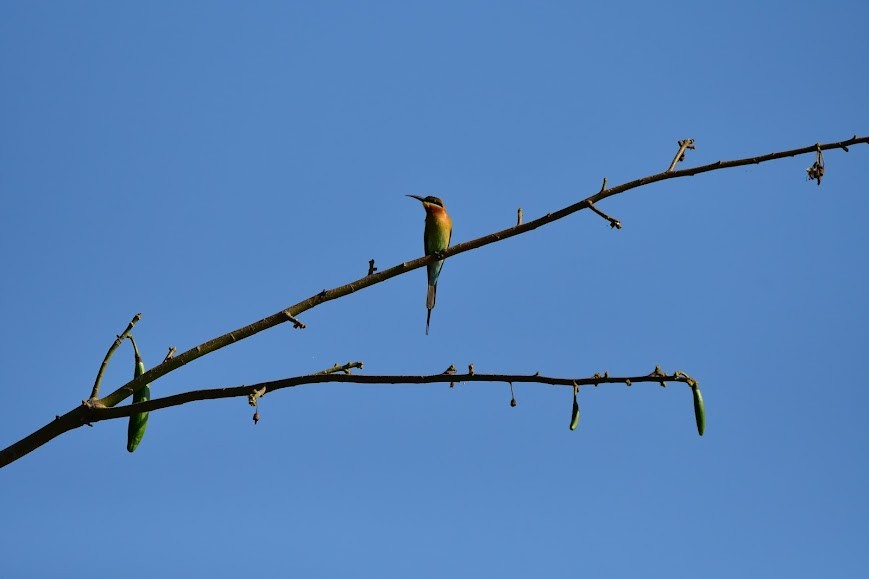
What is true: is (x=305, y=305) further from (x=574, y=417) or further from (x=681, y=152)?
(x=681, y=152)

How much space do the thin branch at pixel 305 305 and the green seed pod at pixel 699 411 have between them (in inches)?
28.6

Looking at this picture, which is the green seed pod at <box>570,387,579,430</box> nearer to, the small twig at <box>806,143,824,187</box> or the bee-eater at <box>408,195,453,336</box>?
the small twig at <box>806,143,824,187</box>

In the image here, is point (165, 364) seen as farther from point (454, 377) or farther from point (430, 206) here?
point (430, 206)

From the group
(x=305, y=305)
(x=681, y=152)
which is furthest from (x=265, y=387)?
(x=681, y=152)

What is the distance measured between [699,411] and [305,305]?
52.0 inches

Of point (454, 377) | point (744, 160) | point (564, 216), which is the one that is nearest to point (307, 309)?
point (454, 377)

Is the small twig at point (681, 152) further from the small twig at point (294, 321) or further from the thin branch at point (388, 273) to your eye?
the small twig at point (294, 321)

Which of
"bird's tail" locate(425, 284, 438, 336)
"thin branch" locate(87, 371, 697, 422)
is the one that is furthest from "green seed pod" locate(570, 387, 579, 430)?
"bird's tail" locate(425, 284, 438, 336)

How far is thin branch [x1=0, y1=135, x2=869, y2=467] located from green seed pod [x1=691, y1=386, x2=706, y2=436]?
2.38ft

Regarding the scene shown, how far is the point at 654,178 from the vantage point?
3170 millimetres

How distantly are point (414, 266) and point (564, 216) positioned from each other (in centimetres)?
55

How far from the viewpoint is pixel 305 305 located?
3158mm

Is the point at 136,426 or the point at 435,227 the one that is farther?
the point at 435,227

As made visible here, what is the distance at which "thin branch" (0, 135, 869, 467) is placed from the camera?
2.86m
